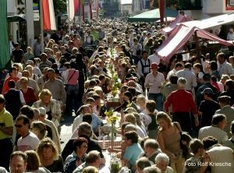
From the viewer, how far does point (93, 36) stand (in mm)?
49375

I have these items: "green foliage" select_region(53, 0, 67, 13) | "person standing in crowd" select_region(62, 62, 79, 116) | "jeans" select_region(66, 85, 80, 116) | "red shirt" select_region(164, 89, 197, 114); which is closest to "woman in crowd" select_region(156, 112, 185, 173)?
"red shirt" select_region(164, 89, 197, 114)

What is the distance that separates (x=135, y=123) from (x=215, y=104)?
9.32ft

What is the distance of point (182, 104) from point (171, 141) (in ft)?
12.4

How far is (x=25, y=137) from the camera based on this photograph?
1123 cm

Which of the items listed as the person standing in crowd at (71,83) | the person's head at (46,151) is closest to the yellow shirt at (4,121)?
the person's head at (46,151)

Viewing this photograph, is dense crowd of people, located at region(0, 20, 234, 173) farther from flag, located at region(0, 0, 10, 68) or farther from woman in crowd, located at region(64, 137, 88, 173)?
flag, located at region(0, 0, 10, 68)

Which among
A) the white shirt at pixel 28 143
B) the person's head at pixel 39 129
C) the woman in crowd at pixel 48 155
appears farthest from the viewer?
the person's head at pixel 39 129

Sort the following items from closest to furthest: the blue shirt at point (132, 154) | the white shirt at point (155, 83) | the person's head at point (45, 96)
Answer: the blue shirt at point (132, 154) < the person's head at point (45, 96) < the white shirt at point (155, 83)

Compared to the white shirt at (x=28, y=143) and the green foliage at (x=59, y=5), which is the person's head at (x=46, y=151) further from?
the green foliage at (x=59, y=5)

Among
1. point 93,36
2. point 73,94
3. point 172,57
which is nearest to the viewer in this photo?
point 73,94

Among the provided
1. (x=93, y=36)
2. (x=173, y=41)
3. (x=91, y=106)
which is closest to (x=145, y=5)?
(x=93, y=36)

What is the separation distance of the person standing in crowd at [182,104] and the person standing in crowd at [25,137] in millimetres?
4792

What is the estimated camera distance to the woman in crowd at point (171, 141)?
38.9 ft

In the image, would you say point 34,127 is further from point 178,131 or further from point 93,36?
point 93,36
